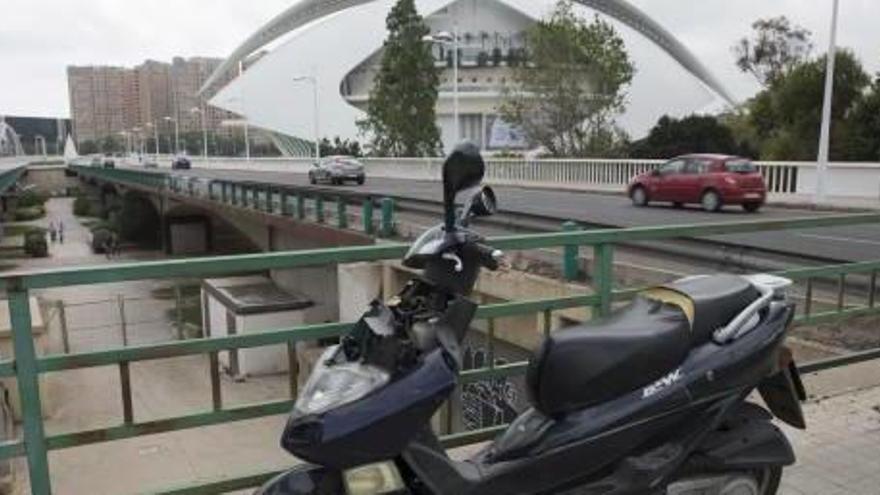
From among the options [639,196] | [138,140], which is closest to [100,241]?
[639,196]

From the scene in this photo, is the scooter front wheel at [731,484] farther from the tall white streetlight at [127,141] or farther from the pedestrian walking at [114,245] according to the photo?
the tall white streetlight at [127,141]

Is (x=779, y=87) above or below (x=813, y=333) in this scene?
above

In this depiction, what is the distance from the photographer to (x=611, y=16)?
97.2 metres

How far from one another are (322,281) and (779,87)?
1853 cm

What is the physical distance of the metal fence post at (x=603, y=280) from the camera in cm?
450

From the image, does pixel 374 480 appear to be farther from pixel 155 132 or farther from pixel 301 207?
pixel 155 132

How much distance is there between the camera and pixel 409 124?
2019 inches

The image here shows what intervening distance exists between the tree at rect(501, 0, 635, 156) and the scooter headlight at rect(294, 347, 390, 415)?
37.8 meters

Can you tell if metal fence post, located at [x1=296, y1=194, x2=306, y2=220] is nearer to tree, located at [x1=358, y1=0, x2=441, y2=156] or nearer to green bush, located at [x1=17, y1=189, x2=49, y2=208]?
tree, located at [x1=358, y1=0, x2=441, y2=156]

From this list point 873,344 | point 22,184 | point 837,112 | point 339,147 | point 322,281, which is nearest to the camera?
point 873,344

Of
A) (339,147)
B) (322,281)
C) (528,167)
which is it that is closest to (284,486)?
(322,281)

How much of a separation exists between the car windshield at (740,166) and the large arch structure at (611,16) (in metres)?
76.8

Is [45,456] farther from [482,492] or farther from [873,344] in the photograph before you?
[873,344]

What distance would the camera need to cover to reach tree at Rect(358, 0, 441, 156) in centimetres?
5094
